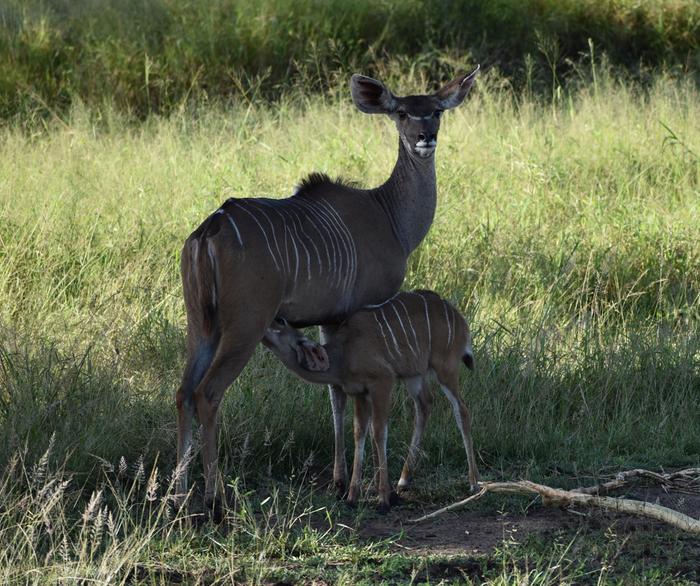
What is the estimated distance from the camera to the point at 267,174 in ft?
27.4

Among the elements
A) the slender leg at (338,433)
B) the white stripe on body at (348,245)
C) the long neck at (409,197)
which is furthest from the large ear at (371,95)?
the slender leg at (338,433)

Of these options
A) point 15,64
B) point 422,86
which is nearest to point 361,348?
point 422,86

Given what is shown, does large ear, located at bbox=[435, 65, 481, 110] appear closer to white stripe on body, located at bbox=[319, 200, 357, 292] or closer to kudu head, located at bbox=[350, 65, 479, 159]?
kudu head, located at bbox=[350, 65, 479, 159]

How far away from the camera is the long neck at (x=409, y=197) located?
552 centimetres

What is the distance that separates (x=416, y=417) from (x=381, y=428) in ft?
1.28

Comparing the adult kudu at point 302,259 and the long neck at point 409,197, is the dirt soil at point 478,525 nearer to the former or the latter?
the adult kudu at point 302,259

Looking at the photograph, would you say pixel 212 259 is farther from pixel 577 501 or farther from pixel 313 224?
pixel 577 501

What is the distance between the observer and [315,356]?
15.3 ft

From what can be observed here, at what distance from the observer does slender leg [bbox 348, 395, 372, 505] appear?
4676mm

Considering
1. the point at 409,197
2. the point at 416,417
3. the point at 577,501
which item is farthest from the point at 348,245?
the point at 577,501

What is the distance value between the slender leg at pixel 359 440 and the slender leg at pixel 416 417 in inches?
8.0

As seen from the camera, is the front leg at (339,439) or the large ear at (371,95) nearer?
the front leg at (339,439)

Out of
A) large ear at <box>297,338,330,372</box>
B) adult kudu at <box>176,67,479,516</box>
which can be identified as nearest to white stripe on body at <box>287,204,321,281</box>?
adult kudu at <box>176,67,479,516</box>

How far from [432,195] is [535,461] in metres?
1.29
